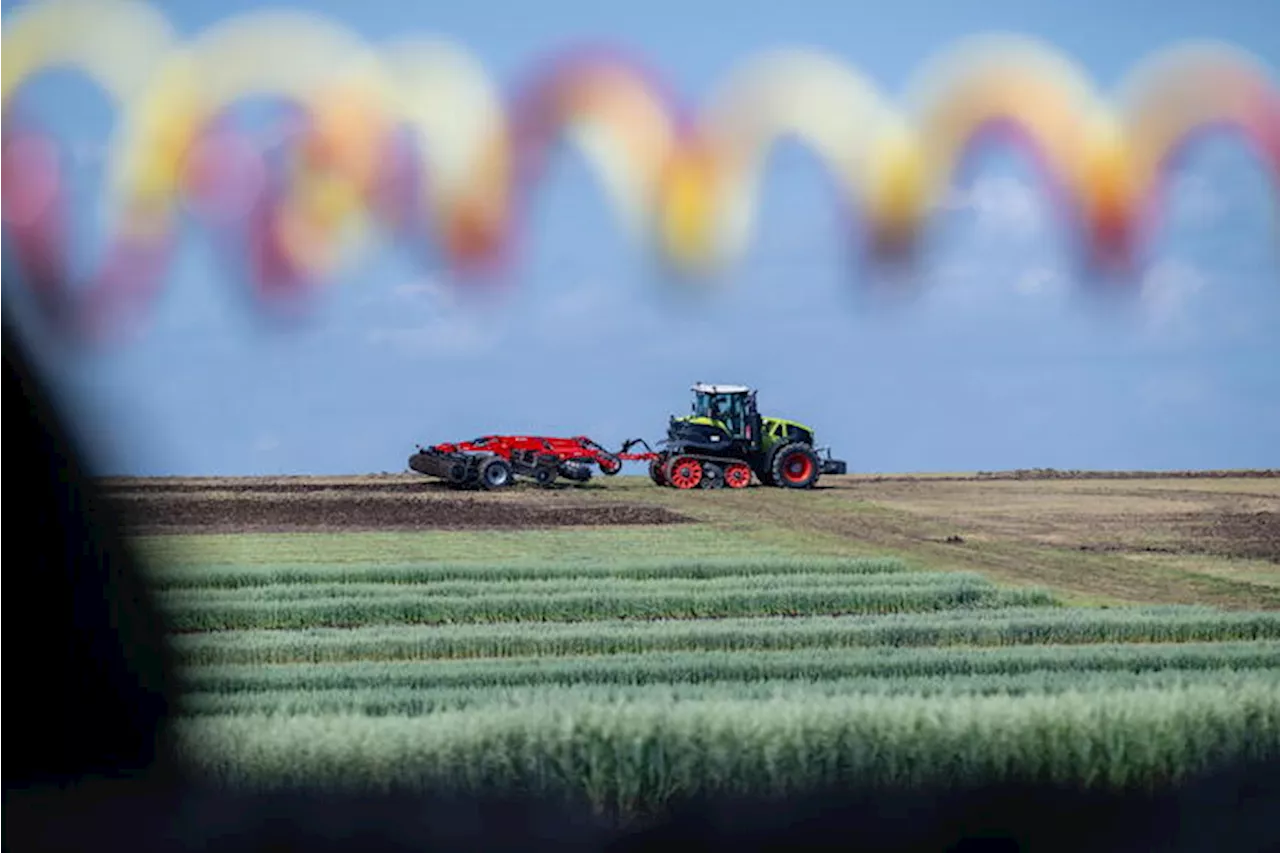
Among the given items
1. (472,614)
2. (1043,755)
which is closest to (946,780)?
(1043,755)

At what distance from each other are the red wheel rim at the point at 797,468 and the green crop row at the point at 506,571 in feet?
54.5

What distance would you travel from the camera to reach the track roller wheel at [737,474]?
39.6 meters

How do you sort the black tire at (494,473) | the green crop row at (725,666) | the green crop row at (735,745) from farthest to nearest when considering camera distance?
the black tire at (494,473) → the green crop row at (725,666) → the green crop row at (735,745)

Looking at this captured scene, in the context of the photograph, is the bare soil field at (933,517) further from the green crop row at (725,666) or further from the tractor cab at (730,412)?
the green crop row at (725,666)

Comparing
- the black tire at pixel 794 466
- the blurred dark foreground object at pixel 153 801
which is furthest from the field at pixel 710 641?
the black tire at pixel 794 466

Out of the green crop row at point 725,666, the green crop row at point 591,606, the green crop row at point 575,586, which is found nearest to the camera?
the green crop row at point 725,666

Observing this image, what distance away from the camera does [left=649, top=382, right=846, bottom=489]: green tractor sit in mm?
39156

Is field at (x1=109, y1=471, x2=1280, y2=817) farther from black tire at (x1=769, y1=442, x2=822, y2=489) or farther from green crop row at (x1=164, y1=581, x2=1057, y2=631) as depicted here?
black tire at (x1=769, y1=442, x2=822, y2=489)

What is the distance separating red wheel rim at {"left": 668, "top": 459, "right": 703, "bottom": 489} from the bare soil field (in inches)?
14.5

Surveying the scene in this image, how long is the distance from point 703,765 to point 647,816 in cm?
40

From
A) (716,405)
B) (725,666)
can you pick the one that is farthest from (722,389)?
(725,666)

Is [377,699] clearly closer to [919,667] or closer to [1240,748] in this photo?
Result: [919,667]

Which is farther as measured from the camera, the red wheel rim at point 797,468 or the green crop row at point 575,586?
the red wheel rim at point 797,468

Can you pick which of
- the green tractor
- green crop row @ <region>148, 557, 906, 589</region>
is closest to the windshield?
the green tractor
